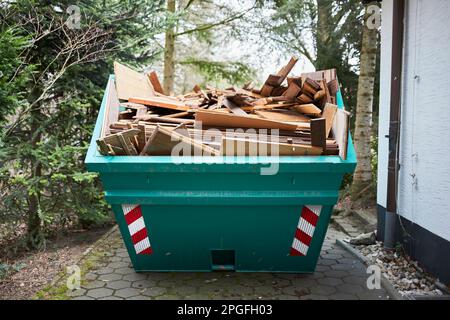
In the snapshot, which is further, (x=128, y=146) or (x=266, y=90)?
(x=266, y=90)

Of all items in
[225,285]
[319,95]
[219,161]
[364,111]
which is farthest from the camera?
[364,111]

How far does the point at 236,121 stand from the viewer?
356 centimetres

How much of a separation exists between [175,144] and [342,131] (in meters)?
1.28

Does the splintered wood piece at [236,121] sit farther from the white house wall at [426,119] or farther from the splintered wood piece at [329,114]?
the white house wall at [426,119]

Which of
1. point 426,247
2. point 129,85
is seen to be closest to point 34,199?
point 129,85

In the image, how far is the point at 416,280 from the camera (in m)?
4.00

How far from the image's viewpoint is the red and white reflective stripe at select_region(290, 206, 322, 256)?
3.47 meters

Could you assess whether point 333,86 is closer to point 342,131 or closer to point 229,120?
point 342,131

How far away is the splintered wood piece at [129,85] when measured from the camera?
165 inches

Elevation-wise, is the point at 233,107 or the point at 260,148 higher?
the point at 233,107

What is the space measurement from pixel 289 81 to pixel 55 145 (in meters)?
3.34

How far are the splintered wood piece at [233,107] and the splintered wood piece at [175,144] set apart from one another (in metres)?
0.66
